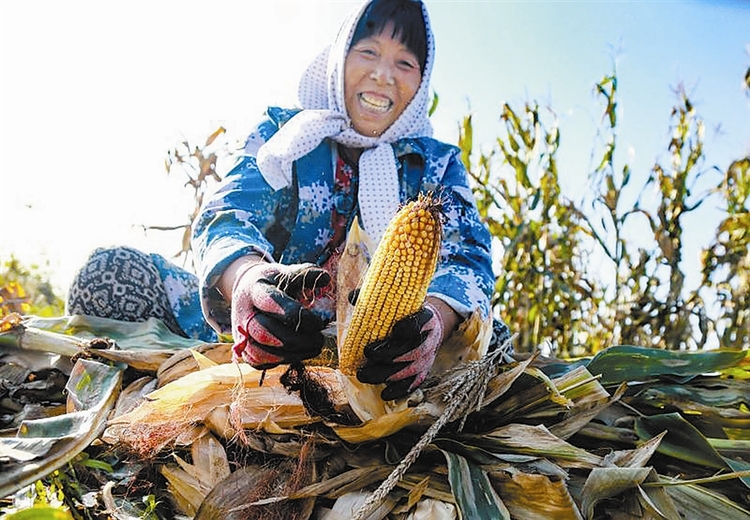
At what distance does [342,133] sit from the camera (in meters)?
1.67

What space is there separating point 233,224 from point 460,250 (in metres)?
0.51

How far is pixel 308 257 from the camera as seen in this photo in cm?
164

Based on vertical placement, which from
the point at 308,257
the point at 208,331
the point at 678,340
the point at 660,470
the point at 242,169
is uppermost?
the point at 242,169

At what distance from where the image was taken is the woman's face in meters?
1.65

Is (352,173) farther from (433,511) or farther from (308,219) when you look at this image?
(433,511)

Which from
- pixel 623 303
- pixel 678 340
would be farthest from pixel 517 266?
pixel 678 340

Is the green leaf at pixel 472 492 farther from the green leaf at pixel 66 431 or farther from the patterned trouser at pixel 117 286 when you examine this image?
the patterned trouser at pixel 117 286

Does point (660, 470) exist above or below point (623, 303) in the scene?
above

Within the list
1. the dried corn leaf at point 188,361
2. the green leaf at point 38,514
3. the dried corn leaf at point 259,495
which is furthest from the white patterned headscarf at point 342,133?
the green leaf at point 38,514

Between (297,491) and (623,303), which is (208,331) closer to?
(297,491)

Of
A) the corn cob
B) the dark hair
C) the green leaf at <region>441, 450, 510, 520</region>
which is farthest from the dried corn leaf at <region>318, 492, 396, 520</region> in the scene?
the dark hair

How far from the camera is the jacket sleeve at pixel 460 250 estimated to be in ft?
4.28

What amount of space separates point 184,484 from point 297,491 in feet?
0.65

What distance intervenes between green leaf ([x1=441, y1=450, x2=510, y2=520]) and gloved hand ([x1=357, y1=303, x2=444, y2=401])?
0.40 ft
